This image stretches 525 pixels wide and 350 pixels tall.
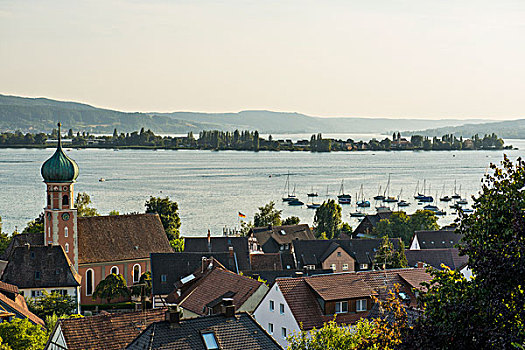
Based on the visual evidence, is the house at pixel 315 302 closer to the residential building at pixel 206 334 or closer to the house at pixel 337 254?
the residential building at pixel 206 334

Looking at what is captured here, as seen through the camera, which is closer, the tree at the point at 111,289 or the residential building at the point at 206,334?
the residential building at the point at 206,334

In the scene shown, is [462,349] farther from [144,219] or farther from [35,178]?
[35,178]

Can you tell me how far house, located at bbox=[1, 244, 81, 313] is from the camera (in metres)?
45.2

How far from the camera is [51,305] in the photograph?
4438 centimetres

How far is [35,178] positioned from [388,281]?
16696 cm

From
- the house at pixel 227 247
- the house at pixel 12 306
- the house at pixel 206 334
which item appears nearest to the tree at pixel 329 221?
the house at pixel 227 247

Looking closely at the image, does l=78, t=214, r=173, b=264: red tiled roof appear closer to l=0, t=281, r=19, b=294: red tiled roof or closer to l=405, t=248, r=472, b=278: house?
l=0, t=281, r=19, b=294: red tiled roof

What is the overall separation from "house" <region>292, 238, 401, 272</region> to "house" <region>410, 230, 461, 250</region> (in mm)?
5120

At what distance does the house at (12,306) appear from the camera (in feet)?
116

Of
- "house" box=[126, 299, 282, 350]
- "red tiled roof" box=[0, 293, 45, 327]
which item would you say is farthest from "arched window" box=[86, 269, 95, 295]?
"house" box=[126, 299, 282, 350]

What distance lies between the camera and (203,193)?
495ft

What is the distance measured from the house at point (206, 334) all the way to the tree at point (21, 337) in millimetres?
6574

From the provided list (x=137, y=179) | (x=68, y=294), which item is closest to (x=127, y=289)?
(x=68, y=294)

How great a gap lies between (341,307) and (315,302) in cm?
110
